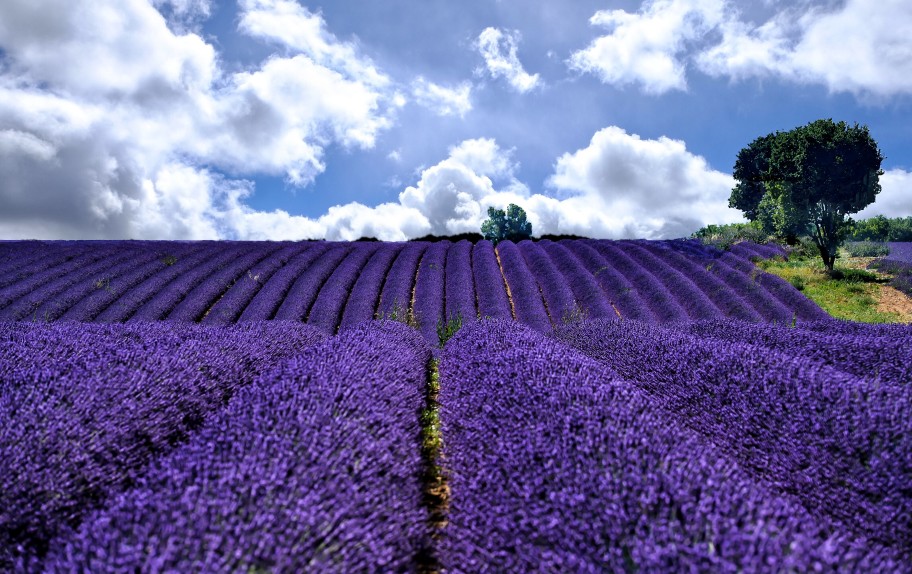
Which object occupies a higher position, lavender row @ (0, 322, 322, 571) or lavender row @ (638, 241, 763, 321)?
lavender row @ (638, 241, 763, 321)

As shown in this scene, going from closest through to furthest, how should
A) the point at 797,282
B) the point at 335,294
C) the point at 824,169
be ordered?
the point at 335,294, the point at 797,282, the point at 824,169

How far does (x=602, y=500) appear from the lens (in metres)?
2.17

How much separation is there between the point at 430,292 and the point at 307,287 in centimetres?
278

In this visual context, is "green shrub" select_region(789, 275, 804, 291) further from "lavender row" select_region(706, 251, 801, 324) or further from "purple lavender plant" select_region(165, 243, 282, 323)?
"purple lavender plant" select_region(165, 243, 282, 323)

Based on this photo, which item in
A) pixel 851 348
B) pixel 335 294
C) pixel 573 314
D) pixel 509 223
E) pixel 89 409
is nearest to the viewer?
pixel 89 409

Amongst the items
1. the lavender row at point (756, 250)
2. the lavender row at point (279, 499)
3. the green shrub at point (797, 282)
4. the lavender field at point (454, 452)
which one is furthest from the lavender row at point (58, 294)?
the lavender row at point (756, 250)

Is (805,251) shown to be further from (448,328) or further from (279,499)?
(279,499)

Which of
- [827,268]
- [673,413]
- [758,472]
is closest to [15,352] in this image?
[673,413]

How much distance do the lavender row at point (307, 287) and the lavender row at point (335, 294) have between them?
0.14 metres

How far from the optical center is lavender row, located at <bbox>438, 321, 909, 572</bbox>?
1866 mm

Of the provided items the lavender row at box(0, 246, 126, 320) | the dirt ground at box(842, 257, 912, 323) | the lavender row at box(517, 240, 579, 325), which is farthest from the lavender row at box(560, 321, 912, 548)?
the lavender row at box(0, 246, 126, 320)

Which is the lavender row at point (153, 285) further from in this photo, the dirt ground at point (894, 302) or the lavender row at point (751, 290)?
the dirt ground at point (894, 302)

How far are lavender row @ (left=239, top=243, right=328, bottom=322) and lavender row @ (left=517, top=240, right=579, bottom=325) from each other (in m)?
5.71

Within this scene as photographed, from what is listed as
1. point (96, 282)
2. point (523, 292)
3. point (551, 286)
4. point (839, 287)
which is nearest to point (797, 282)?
point (839, 287)
